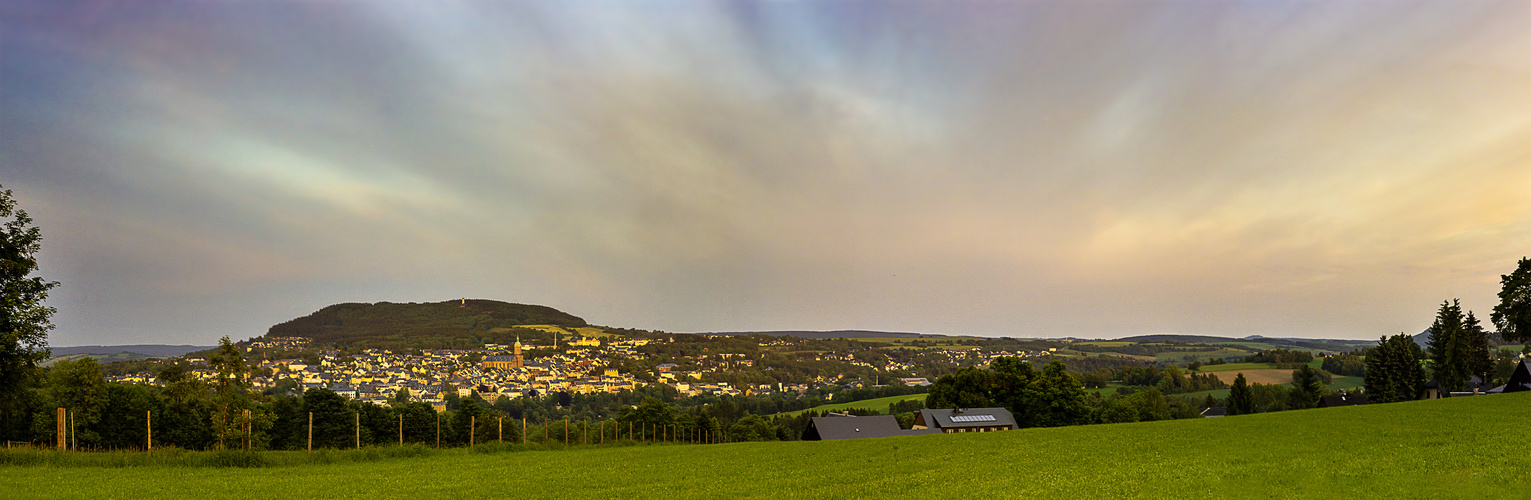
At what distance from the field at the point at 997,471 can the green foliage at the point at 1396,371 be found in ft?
184

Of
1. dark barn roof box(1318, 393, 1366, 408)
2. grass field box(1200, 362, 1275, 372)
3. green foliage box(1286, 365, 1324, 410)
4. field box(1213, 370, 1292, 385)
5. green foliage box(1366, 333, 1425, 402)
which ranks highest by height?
green foliage box(1366, 333, 1425, 402)

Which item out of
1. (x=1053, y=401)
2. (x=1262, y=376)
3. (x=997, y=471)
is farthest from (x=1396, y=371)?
(x=997, y=471)

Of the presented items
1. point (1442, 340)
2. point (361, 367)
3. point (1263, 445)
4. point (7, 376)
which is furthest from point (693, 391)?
point (1263, 445)

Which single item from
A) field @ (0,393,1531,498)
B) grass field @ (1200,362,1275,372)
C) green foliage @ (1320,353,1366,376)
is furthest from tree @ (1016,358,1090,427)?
green foliage @ (1320,353,1366,376)

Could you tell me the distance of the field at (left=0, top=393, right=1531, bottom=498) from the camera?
14742mm

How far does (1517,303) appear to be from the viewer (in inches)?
1540

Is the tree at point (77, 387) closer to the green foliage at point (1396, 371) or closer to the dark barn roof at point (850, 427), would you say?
the dark barn roof at point (850, 427)

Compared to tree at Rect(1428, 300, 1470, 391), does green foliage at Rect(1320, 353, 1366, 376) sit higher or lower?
lower

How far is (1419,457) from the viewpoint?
16.9 m

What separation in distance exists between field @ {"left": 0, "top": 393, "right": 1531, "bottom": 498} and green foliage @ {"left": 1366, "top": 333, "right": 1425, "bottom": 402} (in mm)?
56024

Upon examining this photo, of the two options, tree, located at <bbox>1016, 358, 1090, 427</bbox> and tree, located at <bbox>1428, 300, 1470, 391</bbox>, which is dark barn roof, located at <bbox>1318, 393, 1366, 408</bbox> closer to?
tree, located at <bbox>1428, 300, 1470, 391</bbox>

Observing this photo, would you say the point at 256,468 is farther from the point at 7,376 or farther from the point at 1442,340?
the point at 1442,340

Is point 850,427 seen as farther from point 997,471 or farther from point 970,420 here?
point 997,471

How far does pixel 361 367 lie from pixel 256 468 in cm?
17439
